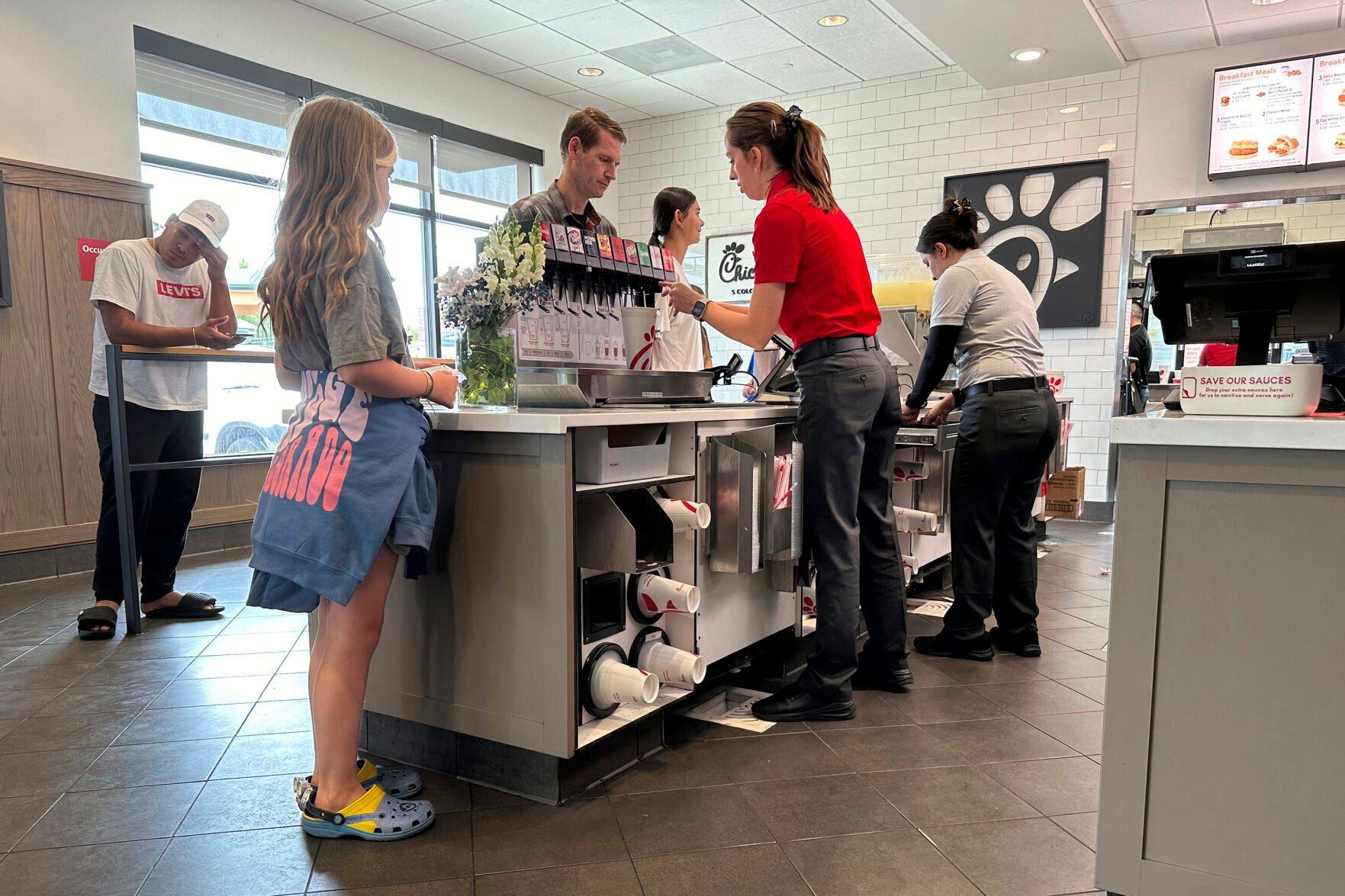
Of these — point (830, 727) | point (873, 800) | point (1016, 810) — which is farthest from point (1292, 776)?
point (830, 727)

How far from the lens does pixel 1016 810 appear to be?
6.48ft

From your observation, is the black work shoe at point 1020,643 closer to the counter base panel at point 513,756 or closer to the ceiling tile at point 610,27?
the counter base panel at point 513,756

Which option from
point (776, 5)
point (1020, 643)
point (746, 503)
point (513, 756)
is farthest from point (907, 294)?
point (513, 756)

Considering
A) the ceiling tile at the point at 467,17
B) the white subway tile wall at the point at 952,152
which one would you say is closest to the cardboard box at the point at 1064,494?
the white subway tile wall at the point at 952,152

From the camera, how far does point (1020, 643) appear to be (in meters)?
3.19

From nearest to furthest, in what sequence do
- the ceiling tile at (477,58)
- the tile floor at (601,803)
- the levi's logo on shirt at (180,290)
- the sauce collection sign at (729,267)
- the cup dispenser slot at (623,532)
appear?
1. the tile floor at (601,803)
2. the cup dispenser slot at (623,532)
3. the levi's logo on shirt at (180,290)
4. the ceiling tile at (477,58)
5. the sauce collection sign at (729,267)

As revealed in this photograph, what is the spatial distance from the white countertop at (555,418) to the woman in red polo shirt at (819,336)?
29cm

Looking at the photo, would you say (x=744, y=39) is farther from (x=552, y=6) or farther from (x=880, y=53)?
(x=552, y=6)

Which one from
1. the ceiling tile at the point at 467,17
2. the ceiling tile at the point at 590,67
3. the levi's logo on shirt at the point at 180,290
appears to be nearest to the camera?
the levi's logo on shirt at the point at 180,290

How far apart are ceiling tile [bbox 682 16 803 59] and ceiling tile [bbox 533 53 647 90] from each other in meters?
0.75

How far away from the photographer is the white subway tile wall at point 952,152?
6133 millimetres

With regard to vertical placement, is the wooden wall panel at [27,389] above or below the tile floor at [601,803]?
above

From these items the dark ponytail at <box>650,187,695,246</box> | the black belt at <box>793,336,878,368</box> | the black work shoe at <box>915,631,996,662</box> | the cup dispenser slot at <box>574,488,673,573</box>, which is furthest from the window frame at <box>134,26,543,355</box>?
the black work shoe at <box>915,631,996,662</box>

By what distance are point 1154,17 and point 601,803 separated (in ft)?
18.7
